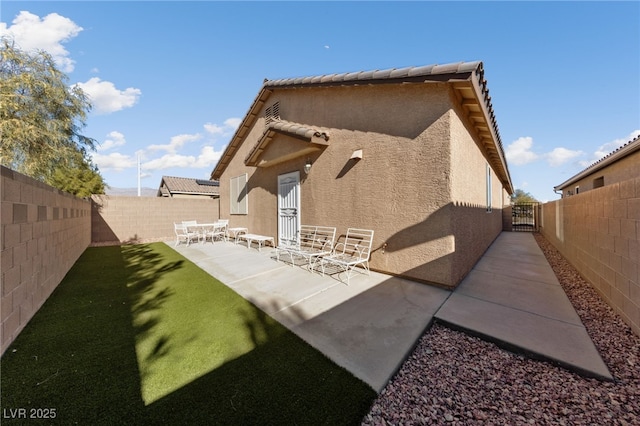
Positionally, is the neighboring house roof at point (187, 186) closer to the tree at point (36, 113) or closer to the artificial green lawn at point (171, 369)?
the tree at point (36, 113)

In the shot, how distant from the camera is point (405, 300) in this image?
4172 millimetres

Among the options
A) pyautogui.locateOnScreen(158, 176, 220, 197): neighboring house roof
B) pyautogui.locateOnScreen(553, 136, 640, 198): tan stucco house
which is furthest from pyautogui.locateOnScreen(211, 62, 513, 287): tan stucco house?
pyautogui.locateOnScreen(158, 176, 220, 197): neighboring house roof

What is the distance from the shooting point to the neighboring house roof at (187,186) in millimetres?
22812

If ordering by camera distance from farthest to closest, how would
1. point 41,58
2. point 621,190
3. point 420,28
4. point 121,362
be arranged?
point 41,58
point 420,28
point 621,190
point 121,362

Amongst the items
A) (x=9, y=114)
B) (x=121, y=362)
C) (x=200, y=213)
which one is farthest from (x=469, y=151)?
(x=9, y=114)

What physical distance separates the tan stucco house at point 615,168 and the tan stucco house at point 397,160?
13.1ft

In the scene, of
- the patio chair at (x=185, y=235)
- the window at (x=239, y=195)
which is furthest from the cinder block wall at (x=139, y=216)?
the window at (x=239, y=195)

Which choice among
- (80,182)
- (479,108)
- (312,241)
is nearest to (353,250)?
(312,241)

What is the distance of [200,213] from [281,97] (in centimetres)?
919

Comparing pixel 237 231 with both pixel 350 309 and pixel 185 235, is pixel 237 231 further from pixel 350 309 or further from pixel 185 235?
pixel 350 309

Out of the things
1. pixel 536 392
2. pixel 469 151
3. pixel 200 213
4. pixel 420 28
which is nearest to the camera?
pixel 536 392

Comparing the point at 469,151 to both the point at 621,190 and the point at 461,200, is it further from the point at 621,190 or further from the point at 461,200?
the point at 621,190

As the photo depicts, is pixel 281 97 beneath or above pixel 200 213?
above

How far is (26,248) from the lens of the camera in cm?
338
